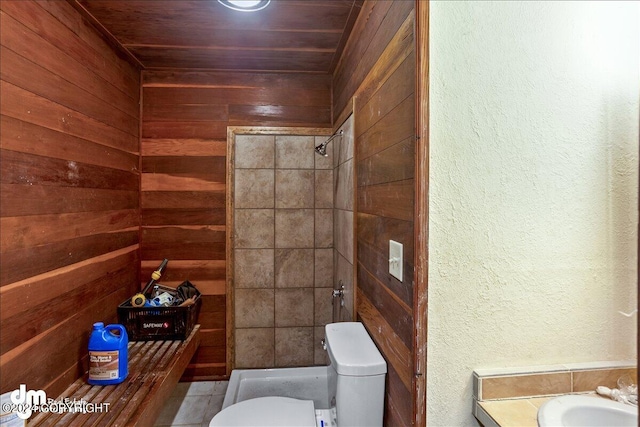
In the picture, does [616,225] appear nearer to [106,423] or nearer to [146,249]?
[106,423]

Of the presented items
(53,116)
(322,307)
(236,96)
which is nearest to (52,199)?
(53,116)

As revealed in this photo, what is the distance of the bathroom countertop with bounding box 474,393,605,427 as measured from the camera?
0.90 meters

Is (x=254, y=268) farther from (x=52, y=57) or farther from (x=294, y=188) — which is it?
(x=52, y=57)

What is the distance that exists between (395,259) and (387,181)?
0.98 feet

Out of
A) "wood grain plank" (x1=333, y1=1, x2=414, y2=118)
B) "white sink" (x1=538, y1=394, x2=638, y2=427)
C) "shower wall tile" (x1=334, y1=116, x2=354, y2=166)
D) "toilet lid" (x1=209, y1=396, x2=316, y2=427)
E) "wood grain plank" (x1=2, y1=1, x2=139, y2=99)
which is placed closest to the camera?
"white sink" (x1=538, y1=394, x2=638, y2=427)

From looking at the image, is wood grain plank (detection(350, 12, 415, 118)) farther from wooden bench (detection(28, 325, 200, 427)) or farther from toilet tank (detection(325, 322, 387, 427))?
wooden bench (detection(28, 325, 200, 427))

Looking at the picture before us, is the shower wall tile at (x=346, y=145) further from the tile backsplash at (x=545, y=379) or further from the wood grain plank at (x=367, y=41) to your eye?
the tile backsplash at (x=545, y=379)

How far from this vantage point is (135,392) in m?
1.53

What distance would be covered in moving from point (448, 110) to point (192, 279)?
217 cm

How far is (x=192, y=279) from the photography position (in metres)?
2.49

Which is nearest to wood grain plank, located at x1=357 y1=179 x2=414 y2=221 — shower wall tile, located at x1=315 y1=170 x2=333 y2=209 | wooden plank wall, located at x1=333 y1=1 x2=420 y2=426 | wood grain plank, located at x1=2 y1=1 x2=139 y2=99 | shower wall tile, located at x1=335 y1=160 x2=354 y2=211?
wooden plank wall, located at x1=333 y1=1 x2=420 y2=426

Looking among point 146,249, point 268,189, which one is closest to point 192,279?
point 146,249

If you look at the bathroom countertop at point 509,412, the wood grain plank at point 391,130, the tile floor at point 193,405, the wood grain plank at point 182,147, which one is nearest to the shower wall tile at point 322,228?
the wood grain plank at point 182,147

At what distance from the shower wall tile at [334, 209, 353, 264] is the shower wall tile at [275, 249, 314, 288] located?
0.89 ft
